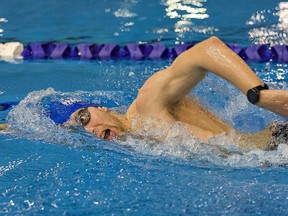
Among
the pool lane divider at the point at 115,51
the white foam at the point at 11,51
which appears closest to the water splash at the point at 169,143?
the pool lane divider at the point at 115,51

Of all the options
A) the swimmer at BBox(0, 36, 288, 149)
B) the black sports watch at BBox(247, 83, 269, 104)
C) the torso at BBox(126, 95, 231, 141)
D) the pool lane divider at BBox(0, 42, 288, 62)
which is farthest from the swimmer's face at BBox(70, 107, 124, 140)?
the pool lane divider at BBox(0, 42, 288, 62)

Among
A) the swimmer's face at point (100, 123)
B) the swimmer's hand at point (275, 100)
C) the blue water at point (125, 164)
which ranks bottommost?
the blue water at point (125, 164)

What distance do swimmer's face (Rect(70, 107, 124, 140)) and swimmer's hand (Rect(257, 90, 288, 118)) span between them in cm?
76

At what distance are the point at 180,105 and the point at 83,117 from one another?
0.45 metres

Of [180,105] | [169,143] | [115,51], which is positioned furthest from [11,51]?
[169,143]

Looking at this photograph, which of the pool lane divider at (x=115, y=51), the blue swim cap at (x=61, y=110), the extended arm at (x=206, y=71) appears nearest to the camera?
the extended arm at (x=206, y=71)

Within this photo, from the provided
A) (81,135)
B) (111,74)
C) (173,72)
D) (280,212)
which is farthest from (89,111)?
(111,74)

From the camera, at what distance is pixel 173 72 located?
263cm

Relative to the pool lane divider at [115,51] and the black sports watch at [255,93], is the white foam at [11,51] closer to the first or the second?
the pool lane divider at [115,51]

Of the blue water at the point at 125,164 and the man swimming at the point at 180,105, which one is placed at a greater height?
the man swimming at the point at 180,105

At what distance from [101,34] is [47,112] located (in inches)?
85.8

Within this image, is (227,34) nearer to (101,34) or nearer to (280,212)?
(101,34)

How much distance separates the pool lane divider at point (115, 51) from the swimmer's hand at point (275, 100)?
235cm

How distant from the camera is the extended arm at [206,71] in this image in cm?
224
